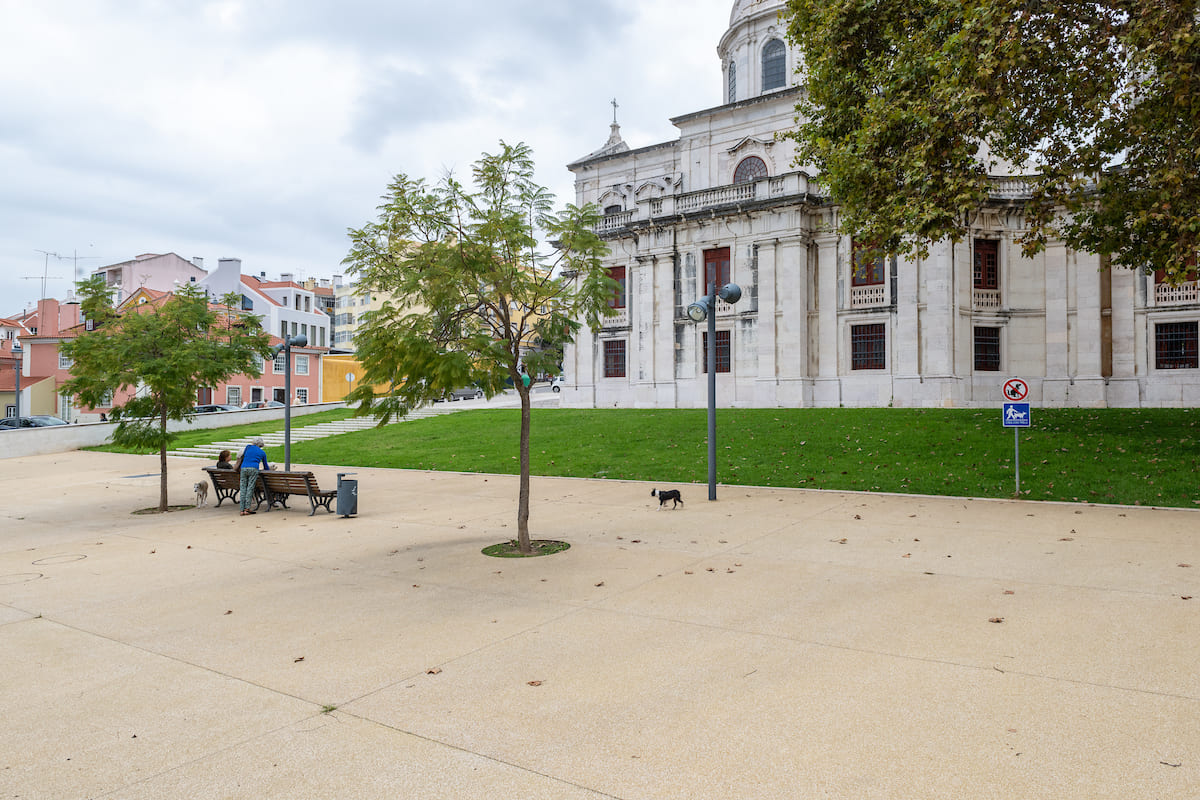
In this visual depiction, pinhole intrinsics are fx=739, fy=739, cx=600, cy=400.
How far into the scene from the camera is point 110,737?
4.75 m

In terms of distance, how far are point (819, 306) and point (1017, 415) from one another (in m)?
21.9

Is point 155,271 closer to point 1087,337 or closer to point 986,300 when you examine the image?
point 986,300

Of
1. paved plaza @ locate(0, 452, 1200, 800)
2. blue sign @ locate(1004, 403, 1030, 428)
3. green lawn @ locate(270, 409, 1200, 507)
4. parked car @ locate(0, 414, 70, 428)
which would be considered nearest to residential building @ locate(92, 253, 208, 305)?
parked car @ locate(0, 414, 70, 428)

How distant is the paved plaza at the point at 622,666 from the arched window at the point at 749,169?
31.3m

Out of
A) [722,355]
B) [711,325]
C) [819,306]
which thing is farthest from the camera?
[722,355]

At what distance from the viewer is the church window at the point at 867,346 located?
34.4 meters

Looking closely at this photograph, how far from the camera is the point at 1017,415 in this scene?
47.4 ft

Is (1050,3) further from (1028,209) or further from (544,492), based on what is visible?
(544,492)

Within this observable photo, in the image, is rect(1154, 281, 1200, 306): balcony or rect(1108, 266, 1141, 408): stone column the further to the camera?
rect(1108, 266, 1141, 408): stone column

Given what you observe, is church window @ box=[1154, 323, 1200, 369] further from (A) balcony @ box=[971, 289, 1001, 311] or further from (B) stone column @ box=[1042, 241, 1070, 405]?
(A) balcony @ box=[971, 289, 1001, 311]

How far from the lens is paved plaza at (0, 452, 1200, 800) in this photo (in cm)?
415

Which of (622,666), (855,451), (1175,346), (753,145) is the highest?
(753,145)

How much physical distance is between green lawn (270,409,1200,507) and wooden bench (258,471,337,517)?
714 cm

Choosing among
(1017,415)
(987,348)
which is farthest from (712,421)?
(987,348)
